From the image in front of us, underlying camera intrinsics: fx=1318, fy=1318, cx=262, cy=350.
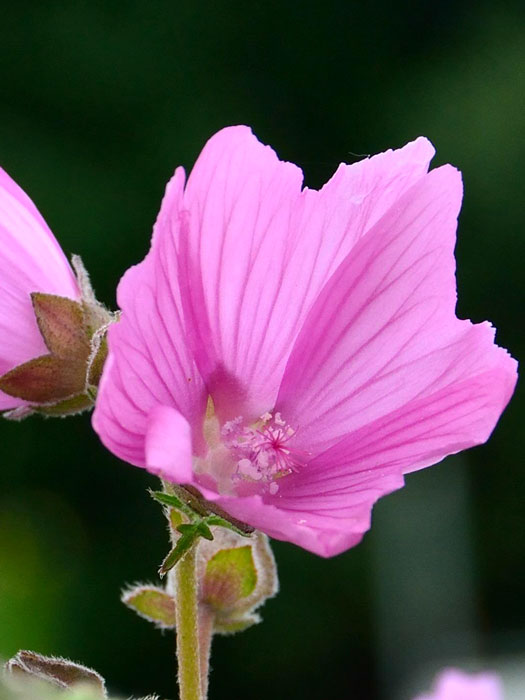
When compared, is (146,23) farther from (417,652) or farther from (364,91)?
(417,652)

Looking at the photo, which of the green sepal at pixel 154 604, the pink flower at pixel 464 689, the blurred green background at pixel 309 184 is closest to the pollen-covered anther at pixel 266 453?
the green sepal at pixel 154 604

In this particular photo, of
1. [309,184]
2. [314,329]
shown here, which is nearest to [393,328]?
[314,329]

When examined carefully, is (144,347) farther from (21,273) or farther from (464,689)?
(464,689)

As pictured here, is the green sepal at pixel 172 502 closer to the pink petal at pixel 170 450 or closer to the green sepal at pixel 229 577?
the pink petal at pixel 170 450

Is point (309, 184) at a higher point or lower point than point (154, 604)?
higher

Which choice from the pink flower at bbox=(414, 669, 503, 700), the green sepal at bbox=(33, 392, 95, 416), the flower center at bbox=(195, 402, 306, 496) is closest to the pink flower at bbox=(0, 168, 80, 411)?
the green sepal at bbox=(33, 392, 95, 416)

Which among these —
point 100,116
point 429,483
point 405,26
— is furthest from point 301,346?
point 405,26
